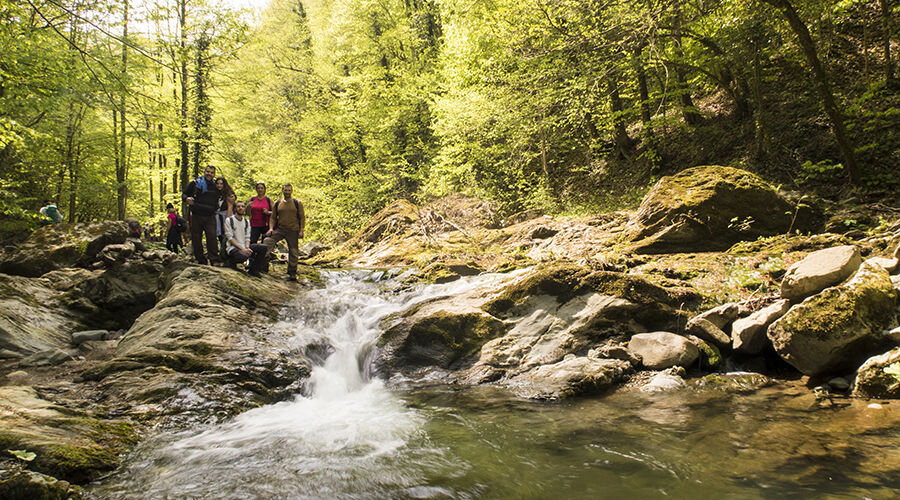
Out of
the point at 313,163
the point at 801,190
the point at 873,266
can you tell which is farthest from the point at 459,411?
the point at 313,163

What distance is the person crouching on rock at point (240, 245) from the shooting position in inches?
371

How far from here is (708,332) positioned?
5.72m

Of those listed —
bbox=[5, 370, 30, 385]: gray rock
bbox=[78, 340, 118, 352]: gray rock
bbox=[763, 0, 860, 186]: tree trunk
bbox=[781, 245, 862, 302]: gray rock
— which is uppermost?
bbox=[763, 0, 860, 186]: tree trunk

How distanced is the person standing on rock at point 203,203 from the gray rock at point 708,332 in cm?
976

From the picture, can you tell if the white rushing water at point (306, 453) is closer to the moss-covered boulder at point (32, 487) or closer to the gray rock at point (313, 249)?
the moss-covered boulder at point (32, 487)

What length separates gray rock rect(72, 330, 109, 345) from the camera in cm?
809

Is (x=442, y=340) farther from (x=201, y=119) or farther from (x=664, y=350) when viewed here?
(x=201, y=119)

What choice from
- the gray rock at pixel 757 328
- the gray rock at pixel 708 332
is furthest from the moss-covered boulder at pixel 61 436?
the gray rock at pixel 757 328

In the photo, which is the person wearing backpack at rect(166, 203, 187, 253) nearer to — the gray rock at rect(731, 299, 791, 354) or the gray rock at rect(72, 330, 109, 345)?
the gray rock at rect(72, 330, 109, 345)

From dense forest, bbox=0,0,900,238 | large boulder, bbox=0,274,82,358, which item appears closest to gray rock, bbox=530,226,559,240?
dense forest, bbox=0,0,900,238

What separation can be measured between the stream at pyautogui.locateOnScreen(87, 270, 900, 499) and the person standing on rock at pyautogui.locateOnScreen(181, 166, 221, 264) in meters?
5.72

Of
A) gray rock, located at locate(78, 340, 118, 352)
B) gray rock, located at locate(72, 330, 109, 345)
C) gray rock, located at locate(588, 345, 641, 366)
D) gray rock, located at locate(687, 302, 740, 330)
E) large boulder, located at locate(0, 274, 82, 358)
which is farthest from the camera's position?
gray rock, located at locate(72, 330, 109, 345)

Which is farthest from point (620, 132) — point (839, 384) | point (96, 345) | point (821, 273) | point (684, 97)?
point (96, 345)

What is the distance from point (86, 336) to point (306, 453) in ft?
23.7
